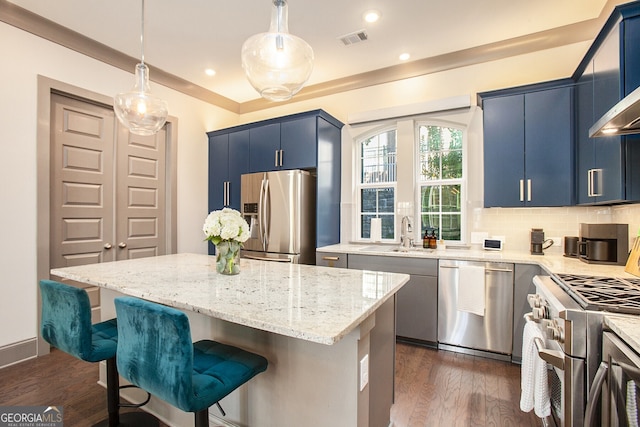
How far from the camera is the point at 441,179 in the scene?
3514mm

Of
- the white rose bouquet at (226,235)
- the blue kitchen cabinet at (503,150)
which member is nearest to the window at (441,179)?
the blue kitchen cabinet at (503,150)

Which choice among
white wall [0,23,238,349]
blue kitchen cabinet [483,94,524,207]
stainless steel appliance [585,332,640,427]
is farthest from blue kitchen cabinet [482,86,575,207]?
white wall [0,23,238,349]

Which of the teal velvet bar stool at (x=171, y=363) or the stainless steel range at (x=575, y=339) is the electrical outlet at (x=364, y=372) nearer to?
the teal velvet bar stool at (x=171, y=363)

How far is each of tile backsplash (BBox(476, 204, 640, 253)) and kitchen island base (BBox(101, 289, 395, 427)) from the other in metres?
1.94

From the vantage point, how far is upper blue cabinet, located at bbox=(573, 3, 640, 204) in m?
1.77

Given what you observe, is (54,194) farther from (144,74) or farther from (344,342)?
(344,342)

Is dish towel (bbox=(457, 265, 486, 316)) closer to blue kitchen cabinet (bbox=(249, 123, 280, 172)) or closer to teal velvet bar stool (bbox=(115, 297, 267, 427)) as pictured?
teal velvet bar stool (bbox=(115, 297, 267, 427))

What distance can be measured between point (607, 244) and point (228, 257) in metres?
2.75

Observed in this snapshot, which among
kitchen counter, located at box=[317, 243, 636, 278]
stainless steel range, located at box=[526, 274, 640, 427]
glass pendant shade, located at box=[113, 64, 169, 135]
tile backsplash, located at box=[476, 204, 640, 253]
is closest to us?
stainless steel range, located at box=[526, 274, 640, 427]

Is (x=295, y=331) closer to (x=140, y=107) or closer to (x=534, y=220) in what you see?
(x=140, y=107)

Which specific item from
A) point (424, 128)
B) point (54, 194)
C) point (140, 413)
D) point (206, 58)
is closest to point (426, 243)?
point (424, 128)

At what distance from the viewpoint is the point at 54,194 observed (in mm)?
2922

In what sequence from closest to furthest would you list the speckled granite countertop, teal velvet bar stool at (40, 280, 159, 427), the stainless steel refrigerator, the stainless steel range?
the speckled granite countertop
the stainless steel range
teal velvet bar stool at (40, 280, 159, 427)
the stainless steel refrigerator

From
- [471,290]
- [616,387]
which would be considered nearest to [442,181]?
[471,290]
